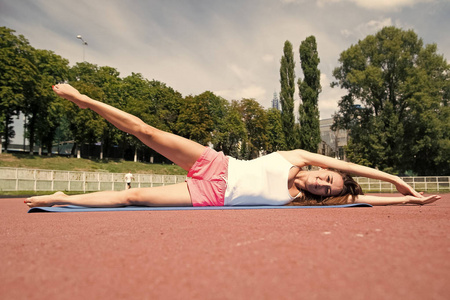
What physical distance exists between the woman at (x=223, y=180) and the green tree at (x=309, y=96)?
85.2 feet

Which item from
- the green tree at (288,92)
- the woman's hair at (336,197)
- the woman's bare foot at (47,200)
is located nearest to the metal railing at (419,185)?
the green tree at (288,92)

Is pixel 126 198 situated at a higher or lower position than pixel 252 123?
lower

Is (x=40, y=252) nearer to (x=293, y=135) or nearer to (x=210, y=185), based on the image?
(x=210, y=185)

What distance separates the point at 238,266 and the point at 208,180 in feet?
9.97

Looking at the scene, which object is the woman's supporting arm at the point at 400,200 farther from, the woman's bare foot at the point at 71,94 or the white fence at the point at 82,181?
the white fence at the point at 82,181

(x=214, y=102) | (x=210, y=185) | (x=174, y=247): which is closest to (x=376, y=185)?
(x=210, y=185)

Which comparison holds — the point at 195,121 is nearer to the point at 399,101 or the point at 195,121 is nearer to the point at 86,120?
the point at 86,120

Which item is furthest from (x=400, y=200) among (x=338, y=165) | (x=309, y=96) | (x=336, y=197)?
(x=309, y=96)

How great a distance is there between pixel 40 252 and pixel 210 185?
272cm

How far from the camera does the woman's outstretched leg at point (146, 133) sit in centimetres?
397

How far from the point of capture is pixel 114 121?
13.2ft

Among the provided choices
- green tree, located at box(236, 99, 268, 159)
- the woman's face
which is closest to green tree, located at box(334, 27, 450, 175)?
green tree, located at box(236, 99, 268, 159)

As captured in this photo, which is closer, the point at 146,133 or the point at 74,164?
the point at 146,133

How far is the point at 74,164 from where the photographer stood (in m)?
33.8
